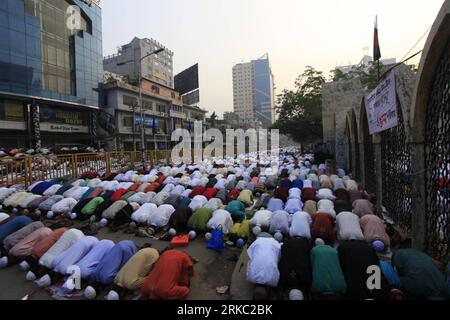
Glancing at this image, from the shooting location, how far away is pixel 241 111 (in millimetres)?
109562

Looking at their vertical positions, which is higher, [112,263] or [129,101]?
[129,101]

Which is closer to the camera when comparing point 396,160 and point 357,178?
point 396,160

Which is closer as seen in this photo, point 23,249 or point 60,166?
point 23,249

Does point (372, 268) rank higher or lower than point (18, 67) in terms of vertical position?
lower

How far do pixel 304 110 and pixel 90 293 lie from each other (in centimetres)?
2647

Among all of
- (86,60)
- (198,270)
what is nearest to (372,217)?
(198,270)

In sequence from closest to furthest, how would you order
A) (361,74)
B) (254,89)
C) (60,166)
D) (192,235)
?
1. (192,235)
2. (60,166)
3. (361,74)
4. (254,89)

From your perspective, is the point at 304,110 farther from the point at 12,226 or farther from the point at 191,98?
the point at 191,98

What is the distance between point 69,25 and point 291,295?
37897 mm

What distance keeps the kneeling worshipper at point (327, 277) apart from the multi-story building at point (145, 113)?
80.7ft

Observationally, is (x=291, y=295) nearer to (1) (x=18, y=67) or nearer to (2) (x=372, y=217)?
(2) (x=372, y=217)

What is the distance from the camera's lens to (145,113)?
39.9 meters

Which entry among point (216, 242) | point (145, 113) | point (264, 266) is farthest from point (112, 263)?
point (145, 113)

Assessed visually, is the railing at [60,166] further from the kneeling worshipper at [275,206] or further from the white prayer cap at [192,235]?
the kneeling worshipper at [275,206]
